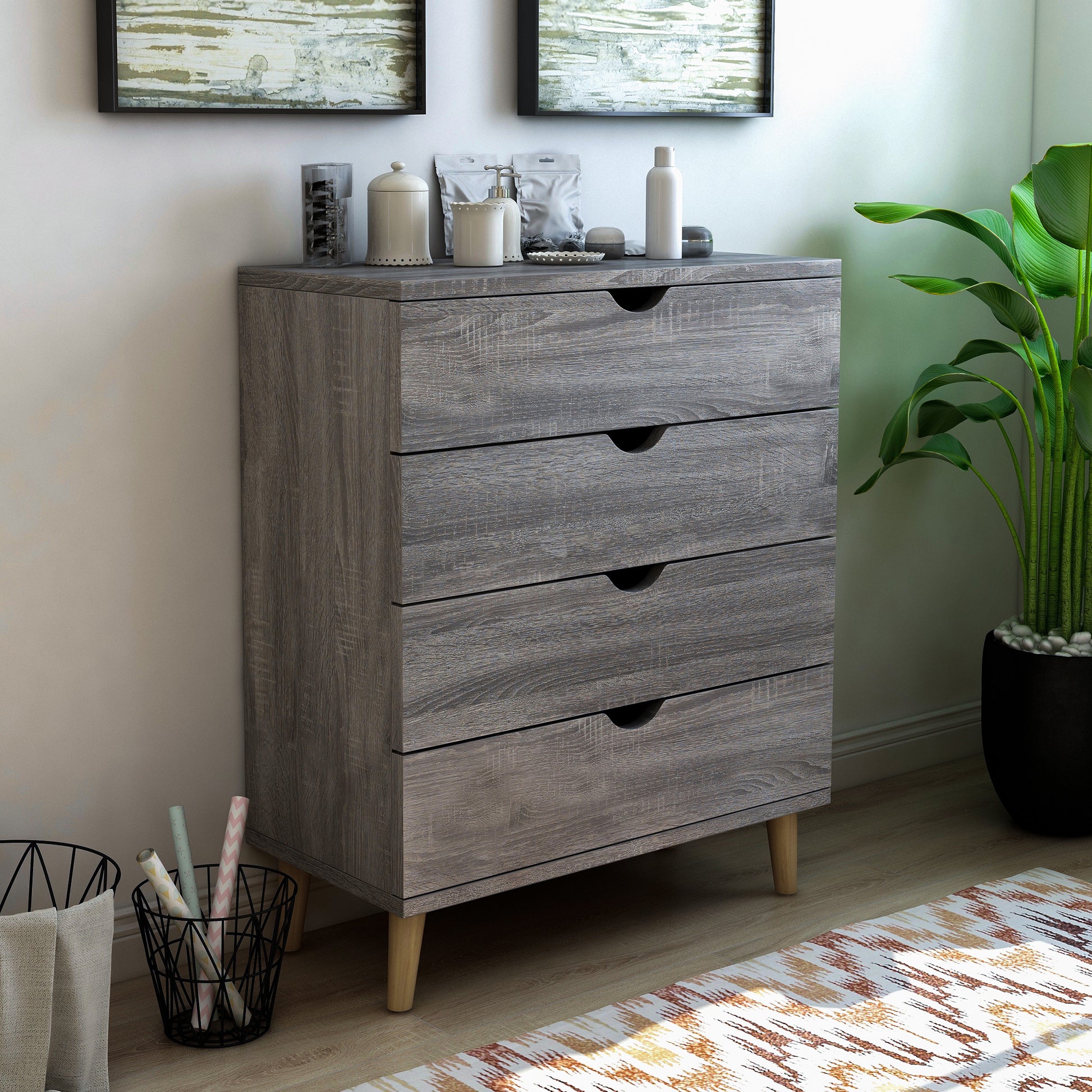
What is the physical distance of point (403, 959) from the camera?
7.04ft

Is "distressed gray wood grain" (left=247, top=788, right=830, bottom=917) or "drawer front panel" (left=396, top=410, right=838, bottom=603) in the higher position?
"drawer front panel" (left=396, top=410, right=838, bottom=603)

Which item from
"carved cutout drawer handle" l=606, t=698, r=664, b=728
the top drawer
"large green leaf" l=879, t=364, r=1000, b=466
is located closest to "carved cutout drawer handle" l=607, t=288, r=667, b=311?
the top drawer

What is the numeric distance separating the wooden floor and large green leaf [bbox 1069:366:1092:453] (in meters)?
0.78

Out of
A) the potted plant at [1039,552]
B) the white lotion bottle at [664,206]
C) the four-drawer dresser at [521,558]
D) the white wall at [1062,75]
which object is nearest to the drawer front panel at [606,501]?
the four-drawer dresser at [521,558]

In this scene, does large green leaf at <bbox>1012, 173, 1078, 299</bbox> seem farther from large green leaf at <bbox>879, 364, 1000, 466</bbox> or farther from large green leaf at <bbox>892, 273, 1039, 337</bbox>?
large green leaf at <bbox>879, 364, 1000, 466</bbox>

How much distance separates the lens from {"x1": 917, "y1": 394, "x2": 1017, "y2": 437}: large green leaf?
9.62 feet

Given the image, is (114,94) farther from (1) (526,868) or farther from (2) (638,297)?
(1) (526,868)

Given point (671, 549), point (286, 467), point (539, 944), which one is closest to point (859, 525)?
point (671, 549)

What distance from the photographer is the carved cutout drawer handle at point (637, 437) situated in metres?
2.22

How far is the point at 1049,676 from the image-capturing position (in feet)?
9.04

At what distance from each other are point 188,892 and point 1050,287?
1.84 meters

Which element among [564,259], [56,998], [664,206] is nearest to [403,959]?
[56,998]

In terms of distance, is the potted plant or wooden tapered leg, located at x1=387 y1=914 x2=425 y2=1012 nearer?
wooden tapered leg, located at x1=387 y1=914 x2=425 y2=1012

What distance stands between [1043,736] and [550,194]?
1333 millimetres
